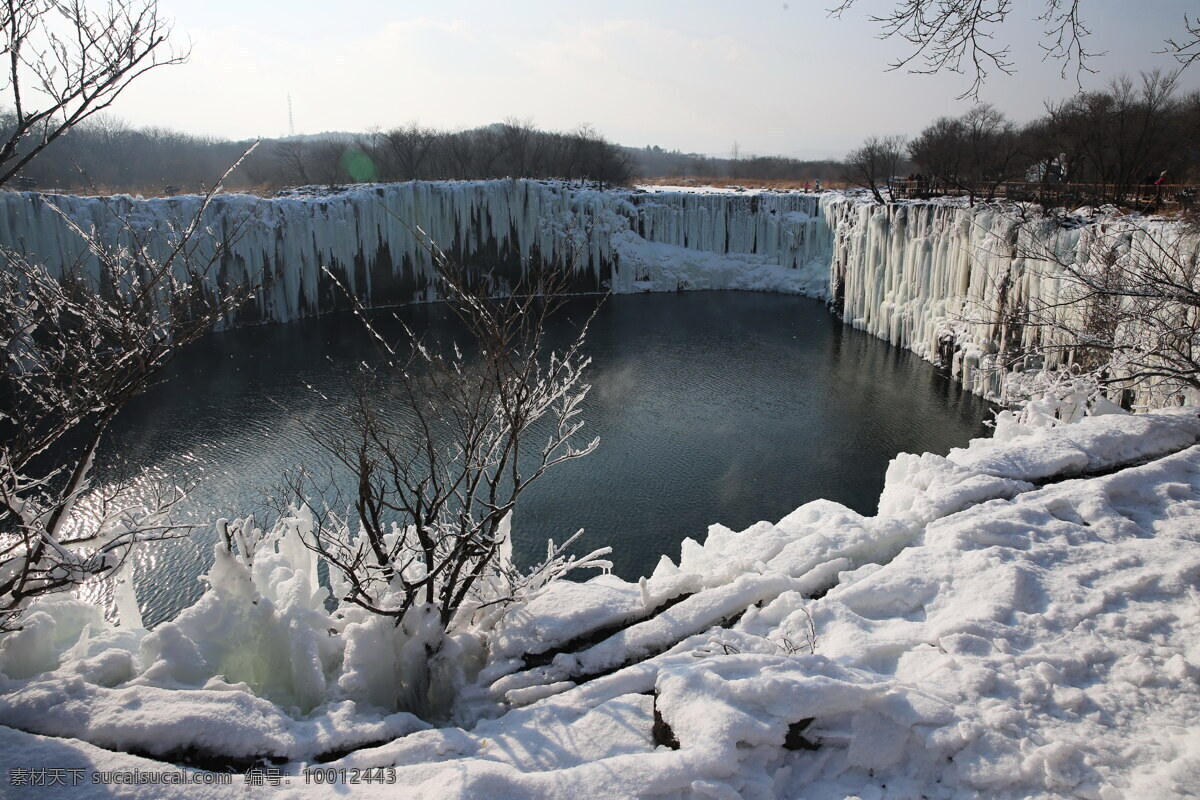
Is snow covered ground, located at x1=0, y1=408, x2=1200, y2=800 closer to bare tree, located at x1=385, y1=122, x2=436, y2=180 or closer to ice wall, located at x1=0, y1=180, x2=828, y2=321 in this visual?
ice wall, located at x1=0, y1=180, x2=828, y2=321

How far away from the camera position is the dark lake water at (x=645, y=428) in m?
10.5

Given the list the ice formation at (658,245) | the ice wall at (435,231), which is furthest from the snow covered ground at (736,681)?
the ice wall at (435,231)

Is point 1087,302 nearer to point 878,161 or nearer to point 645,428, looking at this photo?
point 645,428

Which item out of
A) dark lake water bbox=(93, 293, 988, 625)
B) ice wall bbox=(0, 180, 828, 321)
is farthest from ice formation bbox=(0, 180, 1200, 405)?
dark lake water bbox=(93, 293, 988, 625)

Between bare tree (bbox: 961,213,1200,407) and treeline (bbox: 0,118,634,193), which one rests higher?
treeline (bbox: 0,118,634,193)

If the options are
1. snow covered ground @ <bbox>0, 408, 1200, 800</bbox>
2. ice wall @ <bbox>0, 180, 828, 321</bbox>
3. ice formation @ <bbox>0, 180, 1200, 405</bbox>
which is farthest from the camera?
ice wall @ <bbox>0, 180, 828, 321</bbox>

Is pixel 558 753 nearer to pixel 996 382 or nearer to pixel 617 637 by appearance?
pixel 617 637

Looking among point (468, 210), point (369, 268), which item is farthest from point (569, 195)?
point (369, 268)

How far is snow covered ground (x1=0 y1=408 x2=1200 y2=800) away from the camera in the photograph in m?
3.09

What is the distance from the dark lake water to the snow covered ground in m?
3.09

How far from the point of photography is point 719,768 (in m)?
3.07

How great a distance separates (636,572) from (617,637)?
500cm

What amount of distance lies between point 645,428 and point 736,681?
10961mm

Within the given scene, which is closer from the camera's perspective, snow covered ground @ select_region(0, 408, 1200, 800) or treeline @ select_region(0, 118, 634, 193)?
snow covered ground @ select_region(0, 408, 1200, 800)
